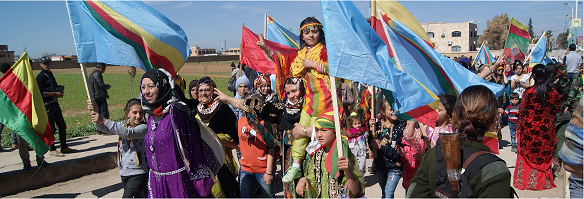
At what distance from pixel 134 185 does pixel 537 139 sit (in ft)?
17.8

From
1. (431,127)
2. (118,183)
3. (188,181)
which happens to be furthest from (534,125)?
(118,183)

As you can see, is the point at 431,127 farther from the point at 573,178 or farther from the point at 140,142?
the point at 140,142

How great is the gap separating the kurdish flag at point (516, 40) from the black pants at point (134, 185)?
10.2 metres

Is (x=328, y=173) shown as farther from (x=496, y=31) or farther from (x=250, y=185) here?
(x=496, y=31)

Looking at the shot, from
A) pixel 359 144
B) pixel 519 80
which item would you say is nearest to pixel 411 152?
pixel 359 144

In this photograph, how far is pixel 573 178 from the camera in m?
2.79

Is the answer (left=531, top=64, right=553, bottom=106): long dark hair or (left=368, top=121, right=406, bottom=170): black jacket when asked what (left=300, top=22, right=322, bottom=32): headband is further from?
(left=531, top=64, right=553, bottom=106): long dark hair

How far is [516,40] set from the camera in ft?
35.2

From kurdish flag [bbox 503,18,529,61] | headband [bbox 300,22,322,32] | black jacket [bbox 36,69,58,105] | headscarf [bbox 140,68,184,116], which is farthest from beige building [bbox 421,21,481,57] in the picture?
headscarf [bbox 140,68,184,116]

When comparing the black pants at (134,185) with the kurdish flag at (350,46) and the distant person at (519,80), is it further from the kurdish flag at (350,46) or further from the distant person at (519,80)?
the distant person at (519,80)

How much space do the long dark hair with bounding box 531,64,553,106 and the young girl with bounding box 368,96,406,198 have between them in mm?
2392

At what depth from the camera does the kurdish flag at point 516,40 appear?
1059 cm

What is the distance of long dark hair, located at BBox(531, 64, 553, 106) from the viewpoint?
5.19 m

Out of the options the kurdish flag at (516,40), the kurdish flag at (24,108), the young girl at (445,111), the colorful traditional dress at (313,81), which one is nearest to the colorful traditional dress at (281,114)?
the colorful traditional dress at (313,81)
